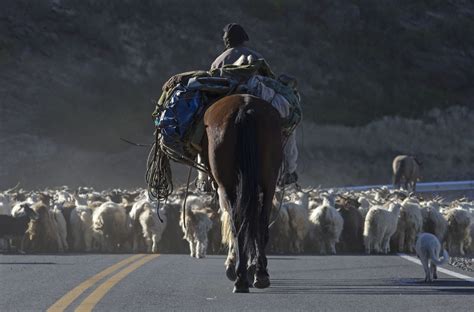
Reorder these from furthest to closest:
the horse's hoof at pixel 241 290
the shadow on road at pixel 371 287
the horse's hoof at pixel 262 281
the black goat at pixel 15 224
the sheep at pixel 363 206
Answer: the sheep at pixel 363 206 < the black goat at pixel 15 224 < the shadow on road at pixel 371 287 < the horse's hoof at pixel 241 290 < the horse's hoof at pixel 262 281

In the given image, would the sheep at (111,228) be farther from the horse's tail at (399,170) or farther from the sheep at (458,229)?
the horse's tail at (399,170)

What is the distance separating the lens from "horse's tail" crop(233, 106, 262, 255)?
11.9 m

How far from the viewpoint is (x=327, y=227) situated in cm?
2308

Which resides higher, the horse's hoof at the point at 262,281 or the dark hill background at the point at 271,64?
the dark hill background at the point at 271,64

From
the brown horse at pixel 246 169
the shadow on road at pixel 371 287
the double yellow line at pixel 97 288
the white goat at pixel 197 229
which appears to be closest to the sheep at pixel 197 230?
Answer: the white goat at pixel 197 229

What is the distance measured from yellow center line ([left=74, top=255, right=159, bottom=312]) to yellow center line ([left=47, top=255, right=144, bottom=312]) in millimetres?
119

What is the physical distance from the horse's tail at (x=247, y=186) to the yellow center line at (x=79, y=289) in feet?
5.25

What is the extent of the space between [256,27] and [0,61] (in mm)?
16173

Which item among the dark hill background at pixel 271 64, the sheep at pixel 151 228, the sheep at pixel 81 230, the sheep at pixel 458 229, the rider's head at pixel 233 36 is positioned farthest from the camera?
the dark hill background at pixel 271 64

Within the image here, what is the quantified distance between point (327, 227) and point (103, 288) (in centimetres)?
1069

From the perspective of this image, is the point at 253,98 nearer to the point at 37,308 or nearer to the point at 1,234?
the point at 37,308

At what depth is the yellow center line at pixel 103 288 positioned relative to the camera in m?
10.9

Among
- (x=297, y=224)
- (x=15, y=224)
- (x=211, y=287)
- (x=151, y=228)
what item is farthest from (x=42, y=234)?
(x=211, y=287)

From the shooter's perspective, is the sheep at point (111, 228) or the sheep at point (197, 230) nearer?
the sheep at point (197, 230)
